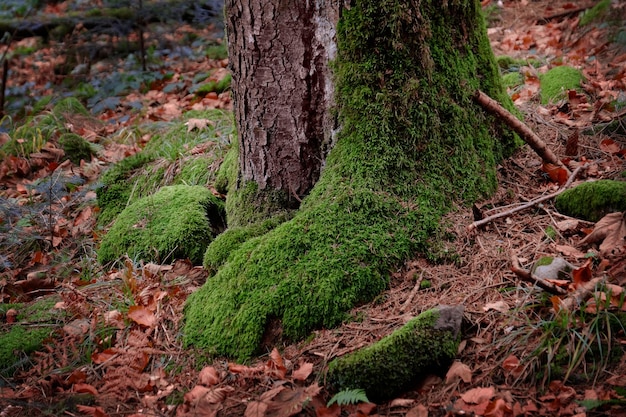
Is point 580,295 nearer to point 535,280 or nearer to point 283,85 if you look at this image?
point 535,280

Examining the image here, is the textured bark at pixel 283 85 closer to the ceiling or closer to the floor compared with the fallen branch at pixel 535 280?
closer to the ceiling

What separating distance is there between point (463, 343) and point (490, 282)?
0.41m

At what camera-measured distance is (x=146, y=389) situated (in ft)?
8.38

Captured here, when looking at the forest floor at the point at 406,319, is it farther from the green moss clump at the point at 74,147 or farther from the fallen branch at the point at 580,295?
the green moss clump at the point at 74,147

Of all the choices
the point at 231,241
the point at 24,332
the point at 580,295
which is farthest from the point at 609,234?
the point at 24,332

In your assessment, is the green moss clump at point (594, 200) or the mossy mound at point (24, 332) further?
the mossy mound at point (24, 332)

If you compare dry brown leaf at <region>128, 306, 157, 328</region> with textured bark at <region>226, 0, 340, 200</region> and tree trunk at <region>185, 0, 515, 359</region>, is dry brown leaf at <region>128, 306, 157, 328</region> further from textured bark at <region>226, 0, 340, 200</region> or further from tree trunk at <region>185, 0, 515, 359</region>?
textured bark at <region>226, 0, 340, 200</region>

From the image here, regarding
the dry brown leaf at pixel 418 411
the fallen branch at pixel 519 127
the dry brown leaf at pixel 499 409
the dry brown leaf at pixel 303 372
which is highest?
the fallen branch at pixel 519 127

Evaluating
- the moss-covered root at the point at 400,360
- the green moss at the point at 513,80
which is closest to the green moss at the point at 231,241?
the moss-covered root at the point at 400,360

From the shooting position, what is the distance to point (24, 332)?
3.04m

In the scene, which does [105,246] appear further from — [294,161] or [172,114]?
[172,114]

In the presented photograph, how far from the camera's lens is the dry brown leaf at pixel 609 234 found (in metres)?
2.46

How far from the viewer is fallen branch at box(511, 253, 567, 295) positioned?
2264 millimetres

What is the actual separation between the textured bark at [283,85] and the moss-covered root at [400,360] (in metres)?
1.21
